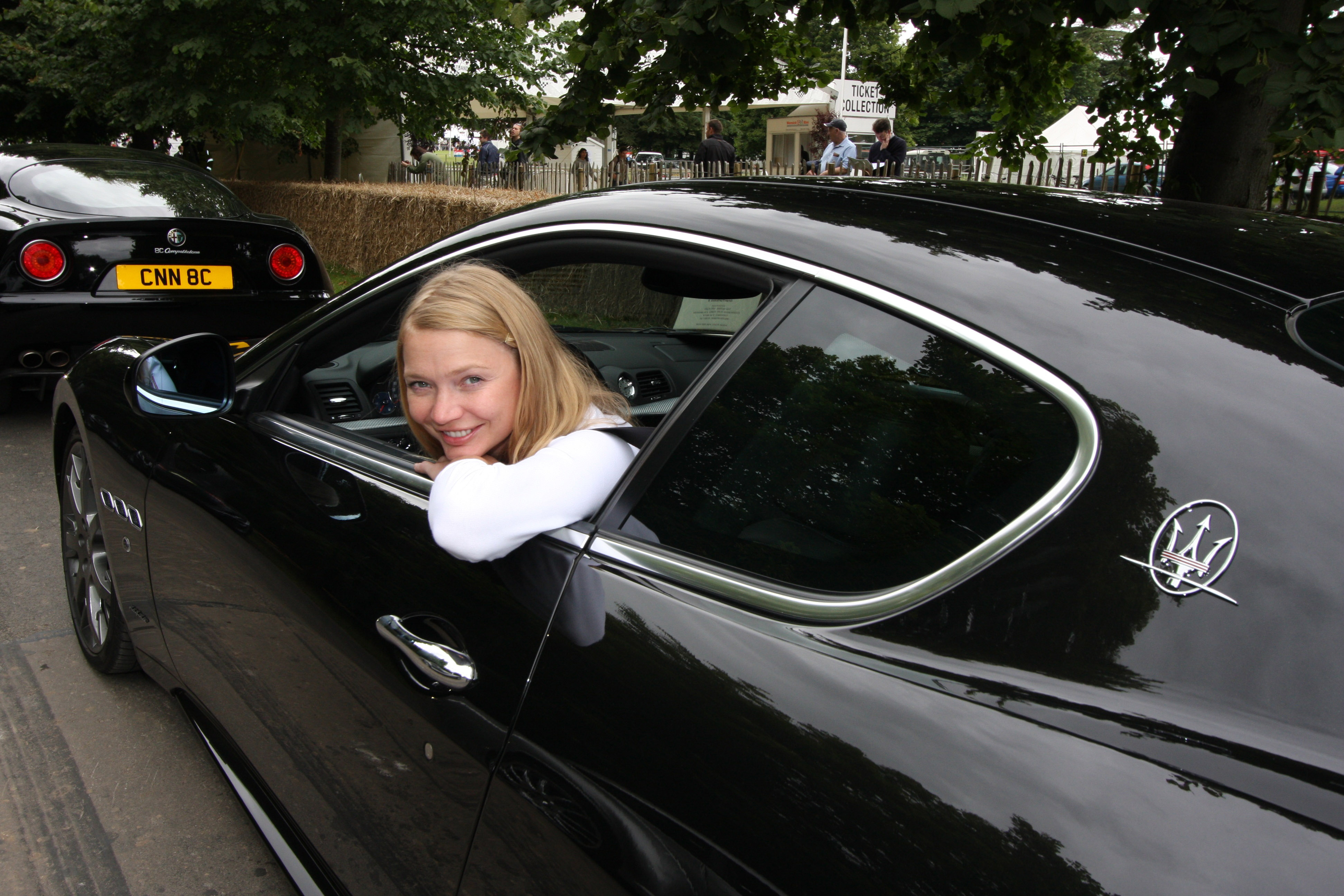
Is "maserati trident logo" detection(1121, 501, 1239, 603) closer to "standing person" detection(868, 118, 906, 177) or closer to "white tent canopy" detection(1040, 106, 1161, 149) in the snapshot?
"standing person" detection(868, 118, 906, 177)

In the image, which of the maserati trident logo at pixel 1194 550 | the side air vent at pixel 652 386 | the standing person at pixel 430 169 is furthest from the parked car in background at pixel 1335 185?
the standing person at pixel 430 169

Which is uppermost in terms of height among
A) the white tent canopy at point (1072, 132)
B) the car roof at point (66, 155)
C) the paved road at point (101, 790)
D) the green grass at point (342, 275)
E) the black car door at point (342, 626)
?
the white tent canopy at point (1072, 132)

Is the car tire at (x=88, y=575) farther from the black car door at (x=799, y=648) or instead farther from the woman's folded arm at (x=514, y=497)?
the black car door at (x=799, y=648)

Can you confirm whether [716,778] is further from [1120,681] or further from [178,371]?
[178,371]

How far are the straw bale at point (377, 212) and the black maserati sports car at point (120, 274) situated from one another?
3.61m

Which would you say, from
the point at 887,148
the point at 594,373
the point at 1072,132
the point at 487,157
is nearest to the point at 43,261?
the point at 594,373

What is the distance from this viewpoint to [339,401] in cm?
264

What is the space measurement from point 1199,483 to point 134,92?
18.3 meters

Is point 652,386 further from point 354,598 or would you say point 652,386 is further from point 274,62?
point 274,62

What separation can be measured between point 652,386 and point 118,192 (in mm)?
4868

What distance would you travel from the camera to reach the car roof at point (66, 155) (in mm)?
6566

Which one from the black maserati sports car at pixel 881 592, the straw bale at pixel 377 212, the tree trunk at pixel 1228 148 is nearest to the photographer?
the black maserati sports car at pixel 881 592

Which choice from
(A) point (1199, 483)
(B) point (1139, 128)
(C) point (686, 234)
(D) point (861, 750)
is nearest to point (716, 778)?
(D) point (861, 750)

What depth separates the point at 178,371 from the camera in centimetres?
238
